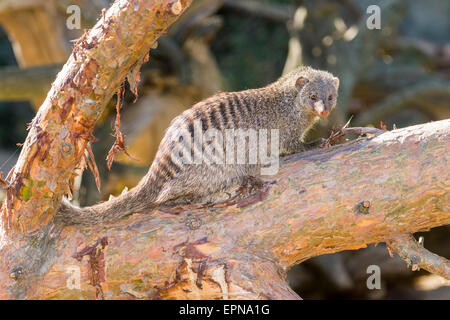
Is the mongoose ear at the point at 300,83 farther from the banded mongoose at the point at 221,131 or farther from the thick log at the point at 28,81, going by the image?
the thick log at the point at 28,81

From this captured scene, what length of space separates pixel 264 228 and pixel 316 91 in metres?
1.21

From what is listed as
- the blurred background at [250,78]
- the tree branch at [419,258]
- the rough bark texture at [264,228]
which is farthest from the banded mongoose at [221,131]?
the blurred background at [250,78]

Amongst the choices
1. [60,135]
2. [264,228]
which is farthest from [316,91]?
[60,135]

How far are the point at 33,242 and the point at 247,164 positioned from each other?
4.02ft

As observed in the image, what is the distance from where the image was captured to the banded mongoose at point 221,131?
9.12 ft

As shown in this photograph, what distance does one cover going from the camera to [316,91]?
3.46 metres

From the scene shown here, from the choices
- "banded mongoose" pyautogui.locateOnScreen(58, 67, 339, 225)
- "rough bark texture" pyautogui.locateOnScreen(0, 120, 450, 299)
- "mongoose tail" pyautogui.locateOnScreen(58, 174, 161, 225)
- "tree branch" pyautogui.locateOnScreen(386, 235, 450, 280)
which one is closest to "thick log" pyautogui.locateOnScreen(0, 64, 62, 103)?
"banded mongoose" pyautogui.locateOnScreen(58, 67, 339, 225)

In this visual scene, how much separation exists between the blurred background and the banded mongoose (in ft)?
8.19

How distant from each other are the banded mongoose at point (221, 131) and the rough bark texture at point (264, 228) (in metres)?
0.12

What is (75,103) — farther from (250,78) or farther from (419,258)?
(250,78)

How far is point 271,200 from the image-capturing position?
8.80 ft

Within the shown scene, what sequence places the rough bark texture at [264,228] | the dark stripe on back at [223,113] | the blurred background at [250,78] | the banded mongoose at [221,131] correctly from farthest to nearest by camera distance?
the blurred background at [250,78]
the dark stripe on back at [223,113]
the banded mongoose at [221,131]
the rough bark texture at [264,228]

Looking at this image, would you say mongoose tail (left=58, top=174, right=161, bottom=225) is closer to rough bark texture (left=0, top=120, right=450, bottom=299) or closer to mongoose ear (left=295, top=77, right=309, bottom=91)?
rough bark texture (left=0, top=120, right=450, bottom=299)

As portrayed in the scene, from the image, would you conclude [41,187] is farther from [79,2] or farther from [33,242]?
[79,2]
